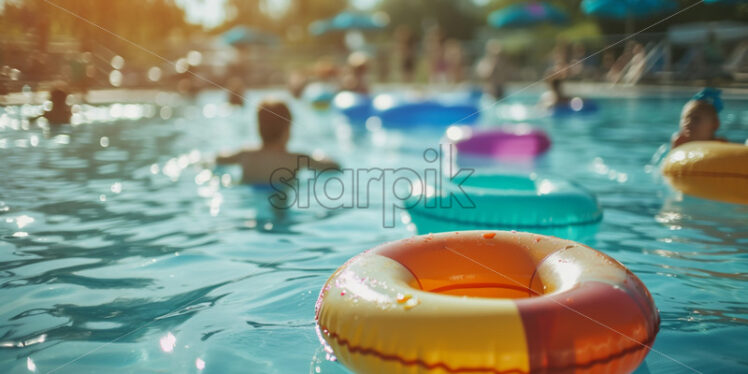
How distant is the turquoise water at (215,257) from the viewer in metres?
2.48

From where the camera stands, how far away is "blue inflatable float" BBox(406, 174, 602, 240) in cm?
366

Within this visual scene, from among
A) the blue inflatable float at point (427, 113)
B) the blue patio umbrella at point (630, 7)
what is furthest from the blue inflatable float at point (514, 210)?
the blue patio umbrella at point (630, 7)

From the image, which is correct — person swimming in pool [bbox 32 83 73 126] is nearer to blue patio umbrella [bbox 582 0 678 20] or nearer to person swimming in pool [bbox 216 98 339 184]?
person swimming in pool [bbox 216 98 339 184]

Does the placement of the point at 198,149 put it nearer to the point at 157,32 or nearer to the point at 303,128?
the point at 303,128

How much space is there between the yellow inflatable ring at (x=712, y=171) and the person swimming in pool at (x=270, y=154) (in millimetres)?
2663

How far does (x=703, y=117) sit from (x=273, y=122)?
3.56 m

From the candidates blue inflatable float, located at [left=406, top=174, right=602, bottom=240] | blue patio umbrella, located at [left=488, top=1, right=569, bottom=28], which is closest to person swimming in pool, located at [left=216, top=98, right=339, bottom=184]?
blue inflatable float, located at [left=406, top=174, right=602, bottom=240]

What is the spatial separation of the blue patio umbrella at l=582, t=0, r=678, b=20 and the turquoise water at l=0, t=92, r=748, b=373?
18.3ft

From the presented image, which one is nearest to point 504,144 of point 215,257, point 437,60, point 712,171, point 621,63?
point 712,171

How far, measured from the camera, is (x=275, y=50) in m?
26.8

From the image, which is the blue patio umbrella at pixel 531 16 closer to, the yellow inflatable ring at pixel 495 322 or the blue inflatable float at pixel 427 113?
the blue inflatable float at pixel 427 113

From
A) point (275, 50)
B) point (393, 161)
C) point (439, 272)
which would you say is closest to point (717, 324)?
point (439, 272)

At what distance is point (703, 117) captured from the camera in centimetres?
525

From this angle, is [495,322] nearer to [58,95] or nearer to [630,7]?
[58,95]
